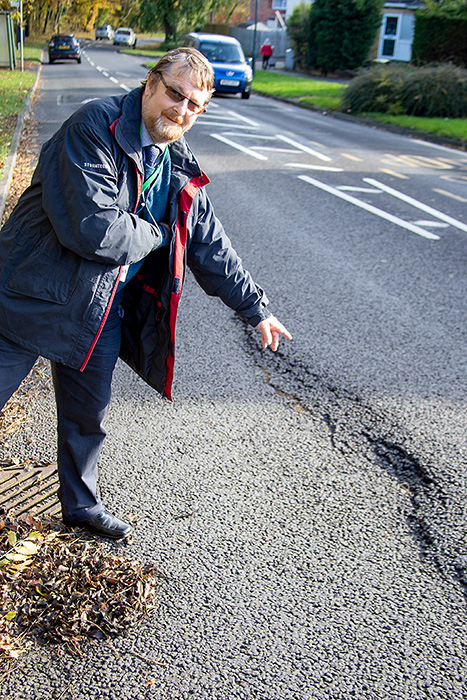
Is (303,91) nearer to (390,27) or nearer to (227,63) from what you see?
(227,63)

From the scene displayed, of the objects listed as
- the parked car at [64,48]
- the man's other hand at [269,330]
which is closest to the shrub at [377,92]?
the man's other hand at [269,330]

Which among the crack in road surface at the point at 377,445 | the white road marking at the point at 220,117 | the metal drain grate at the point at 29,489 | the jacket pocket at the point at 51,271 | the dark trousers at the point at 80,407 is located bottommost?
the white road marking at the point at 220,117

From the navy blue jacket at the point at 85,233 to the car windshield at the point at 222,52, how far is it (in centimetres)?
2481

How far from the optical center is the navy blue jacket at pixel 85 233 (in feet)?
7.66

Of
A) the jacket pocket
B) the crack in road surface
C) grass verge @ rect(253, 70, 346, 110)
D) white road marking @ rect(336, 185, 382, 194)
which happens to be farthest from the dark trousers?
grass verge @ rect(253, 70, 346, 110)

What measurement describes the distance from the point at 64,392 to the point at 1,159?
7.88m

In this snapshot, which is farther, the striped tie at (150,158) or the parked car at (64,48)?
the parked car at (64,48)

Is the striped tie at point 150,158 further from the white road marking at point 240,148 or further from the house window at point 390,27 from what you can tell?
the house window at point 390,27

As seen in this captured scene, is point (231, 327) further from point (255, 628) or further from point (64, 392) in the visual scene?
point (255, 628)

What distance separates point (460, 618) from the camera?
8.63ft

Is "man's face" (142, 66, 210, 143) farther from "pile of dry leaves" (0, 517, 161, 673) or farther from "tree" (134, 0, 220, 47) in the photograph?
"tree" (134, 0, 220, 47)

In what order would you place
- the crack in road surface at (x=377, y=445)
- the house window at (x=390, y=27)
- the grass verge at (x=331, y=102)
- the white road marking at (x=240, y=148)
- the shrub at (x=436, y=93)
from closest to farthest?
1. the crack in road surface at (x=377, y=445)
2. the white road marking at (x=240, y=148)
3. the grass verge at (x=331, y=102)
4. the shrub at (x=436, y=93)
5. the house window at (x=390, y=27)

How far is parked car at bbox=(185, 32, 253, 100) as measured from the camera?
25062mm

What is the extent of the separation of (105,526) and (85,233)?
1251 mm
